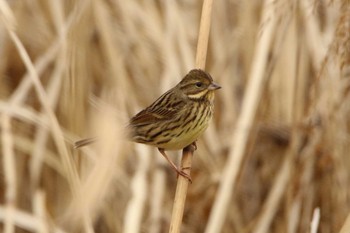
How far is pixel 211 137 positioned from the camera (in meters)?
4.34

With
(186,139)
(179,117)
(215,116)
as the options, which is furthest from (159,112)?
(215,116)

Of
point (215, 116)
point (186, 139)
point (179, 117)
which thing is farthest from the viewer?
point (215, 116)

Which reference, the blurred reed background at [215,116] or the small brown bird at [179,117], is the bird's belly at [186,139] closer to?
the small brown bird at [179,117]

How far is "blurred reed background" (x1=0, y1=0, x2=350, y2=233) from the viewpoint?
3869 mm

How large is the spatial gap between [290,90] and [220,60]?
1.73 ft

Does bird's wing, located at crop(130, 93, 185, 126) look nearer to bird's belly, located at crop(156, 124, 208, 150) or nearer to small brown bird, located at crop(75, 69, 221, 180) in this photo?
small brown bird, located at crop(75, 69, 221, 180)

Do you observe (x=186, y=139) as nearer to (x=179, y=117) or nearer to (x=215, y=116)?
(x=179, y=117)

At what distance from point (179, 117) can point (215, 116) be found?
3.62ft

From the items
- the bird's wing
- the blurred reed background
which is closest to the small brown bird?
the bird's wing

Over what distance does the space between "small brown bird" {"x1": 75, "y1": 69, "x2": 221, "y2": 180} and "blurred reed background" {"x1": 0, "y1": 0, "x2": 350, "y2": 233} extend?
369mm

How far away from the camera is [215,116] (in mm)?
4508

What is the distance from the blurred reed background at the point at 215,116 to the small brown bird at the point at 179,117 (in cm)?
37

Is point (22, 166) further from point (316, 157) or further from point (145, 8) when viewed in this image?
point (316, 157)

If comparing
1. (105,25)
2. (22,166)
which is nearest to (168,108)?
(105,25)
